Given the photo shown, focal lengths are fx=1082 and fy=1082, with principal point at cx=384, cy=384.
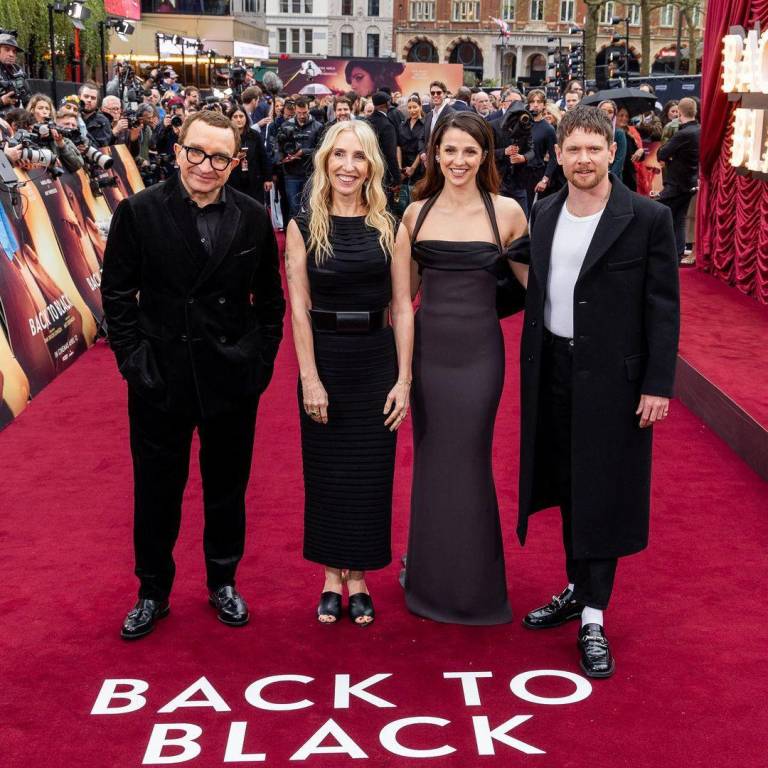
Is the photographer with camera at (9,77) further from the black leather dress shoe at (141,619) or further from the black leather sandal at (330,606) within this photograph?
the black leather sandal at (330,606)

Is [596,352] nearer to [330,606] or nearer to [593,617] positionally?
[593,617]

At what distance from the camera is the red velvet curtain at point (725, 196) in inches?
362

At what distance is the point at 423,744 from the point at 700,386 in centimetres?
405

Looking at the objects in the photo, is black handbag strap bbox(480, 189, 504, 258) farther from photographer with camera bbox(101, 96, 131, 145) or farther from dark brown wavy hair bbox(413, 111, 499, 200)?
photographer with camera bbox(101, 96, 131, 145)

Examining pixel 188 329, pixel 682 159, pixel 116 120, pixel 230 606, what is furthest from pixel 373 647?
pixel 116 120

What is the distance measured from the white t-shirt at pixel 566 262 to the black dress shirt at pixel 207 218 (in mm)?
1101

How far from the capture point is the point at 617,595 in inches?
162

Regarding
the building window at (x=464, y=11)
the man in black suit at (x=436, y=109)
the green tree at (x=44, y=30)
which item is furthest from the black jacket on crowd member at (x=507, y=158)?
the building window at (x=464, y=11)

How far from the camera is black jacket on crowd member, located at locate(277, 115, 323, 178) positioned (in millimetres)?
12570

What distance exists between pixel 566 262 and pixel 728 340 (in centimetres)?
468

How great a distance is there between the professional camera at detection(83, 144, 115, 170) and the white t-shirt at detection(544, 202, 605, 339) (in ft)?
20.9

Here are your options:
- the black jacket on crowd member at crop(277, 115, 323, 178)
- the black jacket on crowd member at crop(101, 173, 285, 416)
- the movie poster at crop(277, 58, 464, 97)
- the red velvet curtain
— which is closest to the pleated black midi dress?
the black jacket on crowd member at crop(101, 173, 285, 416)

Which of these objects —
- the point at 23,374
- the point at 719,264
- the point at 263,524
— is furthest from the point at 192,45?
the point at 263,524

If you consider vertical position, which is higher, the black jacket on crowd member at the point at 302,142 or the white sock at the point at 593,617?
the black jacket on crowd member at the point at 302,142
